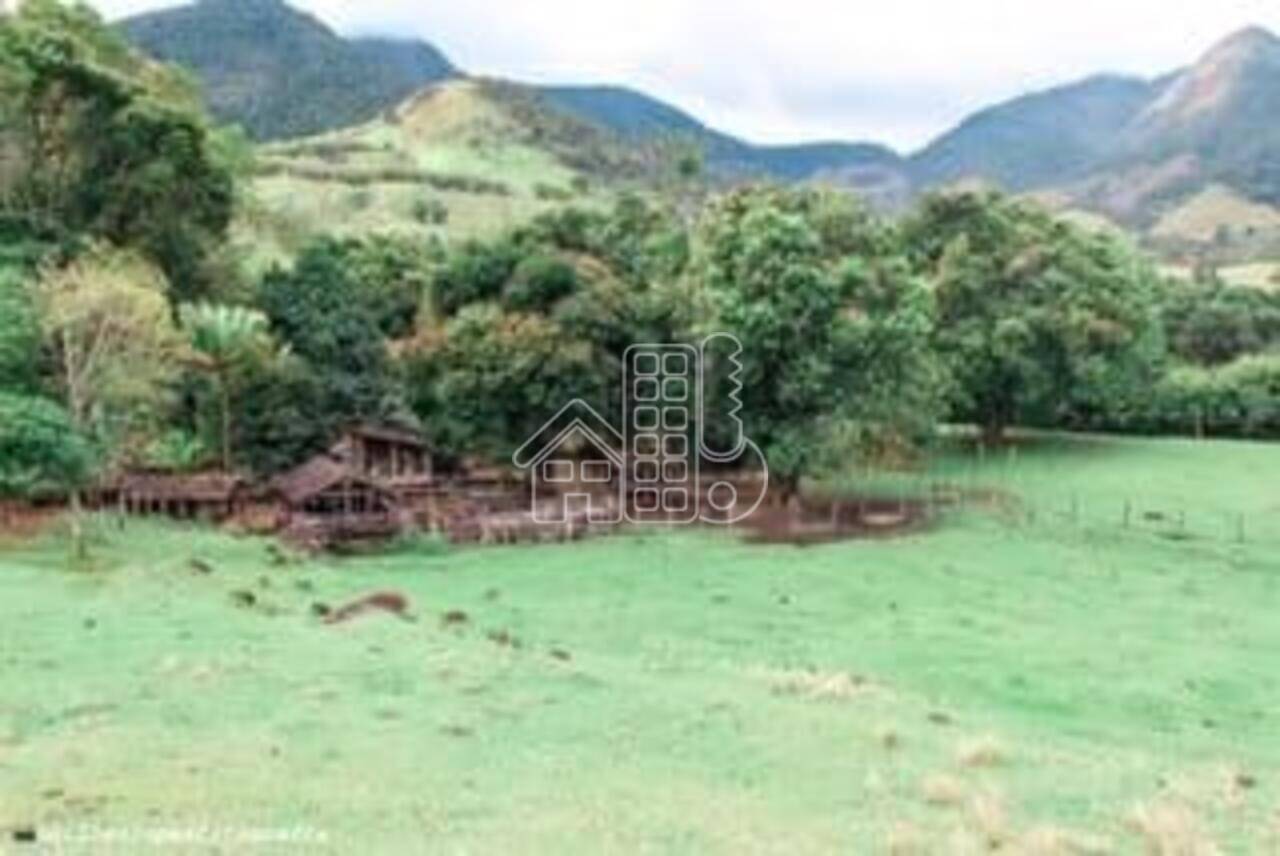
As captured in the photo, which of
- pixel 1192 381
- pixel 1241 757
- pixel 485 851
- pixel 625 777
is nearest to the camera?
pixel 485 851

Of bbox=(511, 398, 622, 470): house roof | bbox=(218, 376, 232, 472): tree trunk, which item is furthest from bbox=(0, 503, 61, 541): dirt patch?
bbox=(511, 398, 622, 470): house roof

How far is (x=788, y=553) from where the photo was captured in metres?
47.5

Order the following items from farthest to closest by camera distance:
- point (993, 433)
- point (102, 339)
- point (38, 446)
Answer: point (993, 433), point (102, 339), point (38, 446)

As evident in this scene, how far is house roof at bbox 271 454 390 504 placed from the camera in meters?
54.1

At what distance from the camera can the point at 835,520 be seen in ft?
183

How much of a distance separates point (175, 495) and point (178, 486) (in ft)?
1.26

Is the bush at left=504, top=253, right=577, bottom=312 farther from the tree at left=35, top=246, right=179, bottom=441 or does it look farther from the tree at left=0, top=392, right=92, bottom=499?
the tree at left=0, top=392, right=92, bottom=499

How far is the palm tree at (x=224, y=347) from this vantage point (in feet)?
189

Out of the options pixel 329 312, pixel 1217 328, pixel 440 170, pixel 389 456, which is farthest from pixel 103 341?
pixel 440 170

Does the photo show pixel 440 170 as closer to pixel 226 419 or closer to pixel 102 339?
pixel 226 419

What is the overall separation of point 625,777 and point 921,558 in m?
29.6

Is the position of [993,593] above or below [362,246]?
below

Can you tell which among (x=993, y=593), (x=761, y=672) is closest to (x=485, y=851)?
(x=761, y=672)

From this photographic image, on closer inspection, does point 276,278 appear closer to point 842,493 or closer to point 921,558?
point 842,493
